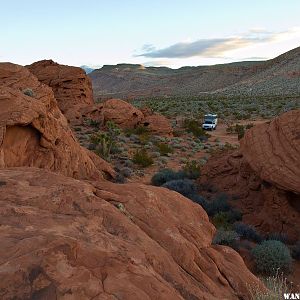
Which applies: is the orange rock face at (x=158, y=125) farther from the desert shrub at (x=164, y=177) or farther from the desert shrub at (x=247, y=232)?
the desert shrub at (x=247, y=232)

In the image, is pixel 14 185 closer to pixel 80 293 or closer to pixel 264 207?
pixel 80 293

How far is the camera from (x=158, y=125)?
1209 inches

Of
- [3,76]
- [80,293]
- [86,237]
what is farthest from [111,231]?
[3,76]

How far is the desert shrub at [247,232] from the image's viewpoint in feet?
34.6

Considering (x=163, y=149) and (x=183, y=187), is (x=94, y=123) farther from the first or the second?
(x=183, y=187)

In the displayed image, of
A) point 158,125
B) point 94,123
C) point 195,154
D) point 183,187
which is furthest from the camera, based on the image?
point 94,123

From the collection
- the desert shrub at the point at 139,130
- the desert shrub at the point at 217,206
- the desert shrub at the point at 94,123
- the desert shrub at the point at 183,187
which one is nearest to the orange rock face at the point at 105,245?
the desert shrub at the point at 217,206

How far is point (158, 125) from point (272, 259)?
22.5 meters

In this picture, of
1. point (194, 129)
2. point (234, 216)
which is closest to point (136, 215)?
point (234, 216)

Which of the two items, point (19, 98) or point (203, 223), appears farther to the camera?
point (19, 98)

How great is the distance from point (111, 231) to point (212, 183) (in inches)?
377

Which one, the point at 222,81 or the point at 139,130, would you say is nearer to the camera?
the point at 139,130

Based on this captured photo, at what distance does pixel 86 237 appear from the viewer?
477 centimetres

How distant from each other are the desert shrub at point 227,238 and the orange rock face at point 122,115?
71.0 ft
